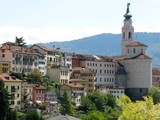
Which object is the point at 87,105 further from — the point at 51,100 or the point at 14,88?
the point at 14,88

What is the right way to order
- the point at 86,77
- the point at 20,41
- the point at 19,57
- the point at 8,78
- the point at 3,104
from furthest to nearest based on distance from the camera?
the point at 20,41
the point at 86,77
the point at 19,57
the point at 8,78
the point at 3,104

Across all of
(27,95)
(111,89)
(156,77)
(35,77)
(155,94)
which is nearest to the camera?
(27,95)

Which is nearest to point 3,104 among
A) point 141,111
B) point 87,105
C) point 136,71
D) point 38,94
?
point 38,94

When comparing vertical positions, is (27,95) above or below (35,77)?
below

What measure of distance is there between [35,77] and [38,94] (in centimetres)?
446

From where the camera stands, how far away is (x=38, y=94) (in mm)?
88000

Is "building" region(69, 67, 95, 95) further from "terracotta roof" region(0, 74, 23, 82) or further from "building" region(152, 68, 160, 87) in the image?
"building" region(152, 68, 160, 87)

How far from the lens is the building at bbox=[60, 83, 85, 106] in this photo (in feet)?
315

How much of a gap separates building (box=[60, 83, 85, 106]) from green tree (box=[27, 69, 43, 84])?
5.16 metres

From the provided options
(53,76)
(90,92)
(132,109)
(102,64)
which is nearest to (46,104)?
(53,76)

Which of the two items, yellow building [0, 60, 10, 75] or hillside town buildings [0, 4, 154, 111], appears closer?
hillside town buildings [0, 4, 154, 111]

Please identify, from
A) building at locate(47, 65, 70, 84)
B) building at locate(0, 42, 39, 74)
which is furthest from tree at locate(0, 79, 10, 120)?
building at locate(47, 65, 70, 84)

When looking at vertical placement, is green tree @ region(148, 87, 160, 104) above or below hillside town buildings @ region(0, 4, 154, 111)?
below

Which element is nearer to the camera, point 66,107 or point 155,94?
point 66,107
